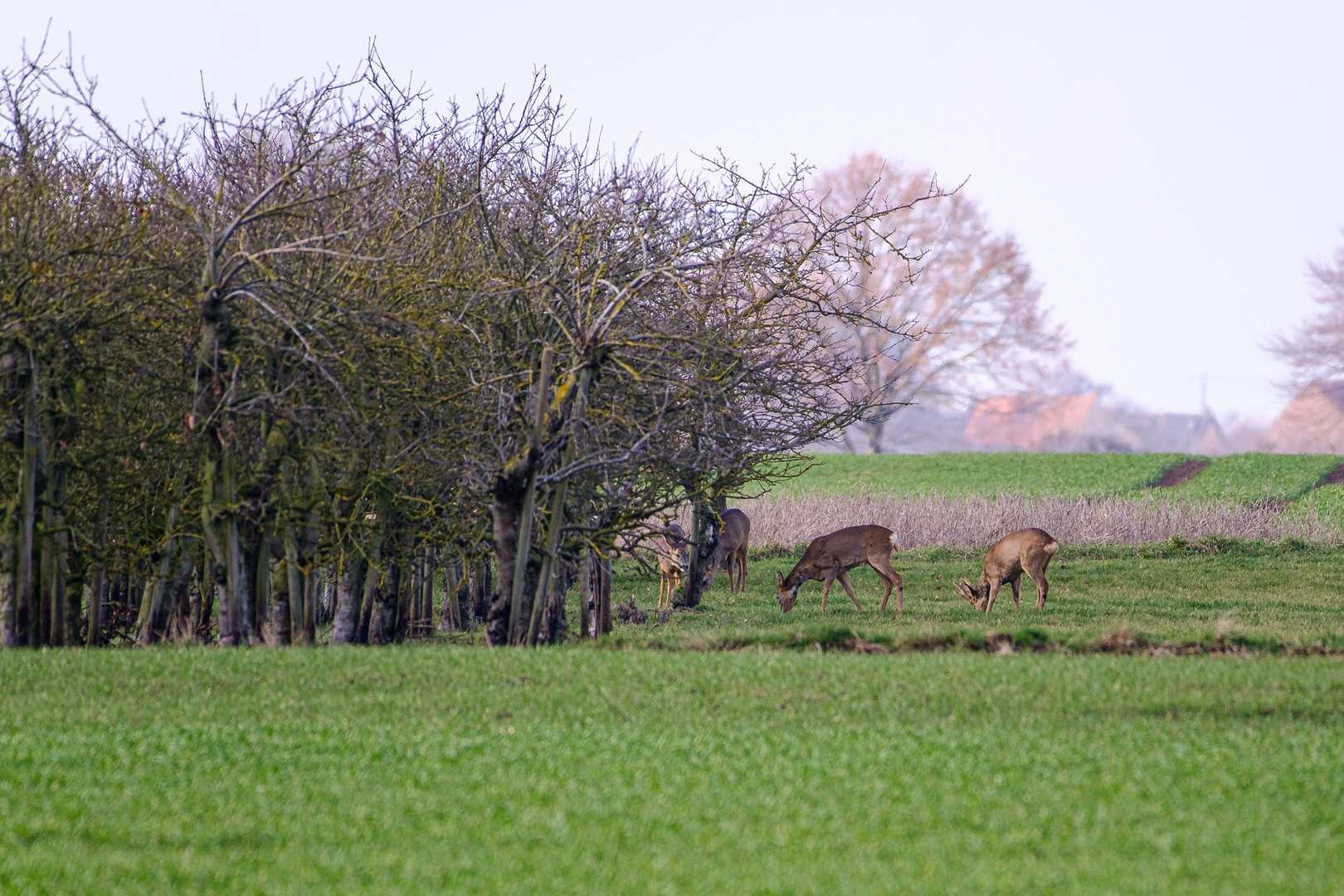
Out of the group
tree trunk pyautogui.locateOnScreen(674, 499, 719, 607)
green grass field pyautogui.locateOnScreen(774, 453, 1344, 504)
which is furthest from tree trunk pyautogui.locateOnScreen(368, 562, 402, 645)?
green grass field pyautogui.locateOnScreen(774, 453, 1344, 504)

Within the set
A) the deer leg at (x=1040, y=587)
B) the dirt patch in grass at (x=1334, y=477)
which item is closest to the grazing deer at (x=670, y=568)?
the deer leg at (x=1040, y=587)

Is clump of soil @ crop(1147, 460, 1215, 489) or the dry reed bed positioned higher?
clump of soil @ crop(1147, 460, 1215, 489)

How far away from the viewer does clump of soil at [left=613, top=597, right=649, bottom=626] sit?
20.7 m

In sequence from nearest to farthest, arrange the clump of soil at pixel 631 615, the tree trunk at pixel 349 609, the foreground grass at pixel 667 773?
the foreground grass at pixel 667 773 < the tree trunk at pixel 349 609 < the clump of soil at pixel 631 615

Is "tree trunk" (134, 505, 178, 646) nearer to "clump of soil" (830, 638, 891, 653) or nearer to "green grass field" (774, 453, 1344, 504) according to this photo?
"clump of soil" (830, 638, 891, 653)

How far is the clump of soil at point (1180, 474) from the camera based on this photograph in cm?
5162

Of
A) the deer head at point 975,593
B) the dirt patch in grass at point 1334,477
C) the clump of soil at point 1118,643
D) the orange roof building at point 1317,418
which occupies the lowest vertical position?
the clump of soil at point 1118,643

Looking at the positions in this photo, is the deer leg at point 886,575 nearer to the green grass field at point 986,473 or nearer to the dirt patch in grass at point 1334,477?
the green grass field at point 986,473

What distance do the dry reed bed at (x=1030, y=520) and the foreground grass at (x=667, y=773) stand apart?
18271 millimetres

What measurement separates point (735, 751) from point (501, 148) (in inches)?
479

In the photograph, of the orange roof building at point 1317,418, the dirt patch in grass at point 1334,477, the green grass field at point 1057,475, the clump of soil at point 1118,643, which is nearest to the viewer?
the clump of soil at point 1118,643

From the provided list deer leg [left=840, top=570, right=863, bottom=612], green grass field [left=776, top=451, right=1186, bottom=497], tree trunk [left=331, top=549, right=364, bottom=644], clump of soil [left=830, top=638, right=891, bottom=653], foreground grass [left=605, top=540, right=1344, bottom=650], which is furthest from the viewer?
green grass field [left=776, top=451, right=1186, bottom=497]

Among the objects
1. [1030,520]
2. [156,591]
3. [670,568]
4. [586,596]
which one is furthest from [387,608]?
[1030,520]

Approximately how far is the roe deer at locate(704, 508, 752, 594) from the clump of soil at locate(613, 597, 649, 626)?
360cm
